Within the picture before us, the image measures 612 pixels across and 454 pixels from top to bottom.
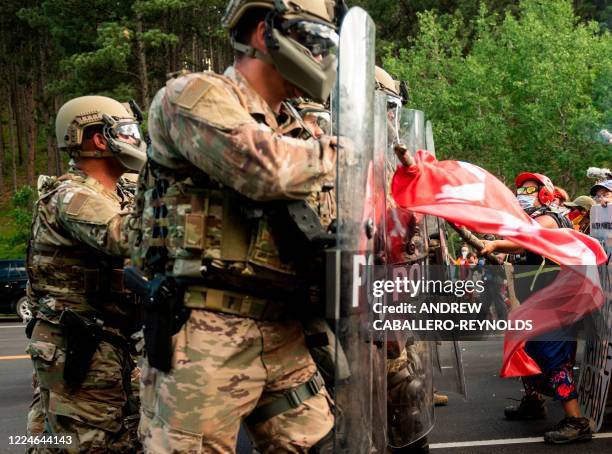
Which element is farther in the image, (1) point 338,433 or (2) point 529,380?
(2) point 529,380

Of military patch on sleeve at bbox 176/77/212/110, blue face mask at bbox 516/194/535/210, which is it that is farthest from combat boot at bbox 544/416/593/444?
military patch on sleeve at bbox 176/77/212/110

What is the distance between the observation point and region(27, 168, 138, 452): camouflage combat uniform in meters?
3.80

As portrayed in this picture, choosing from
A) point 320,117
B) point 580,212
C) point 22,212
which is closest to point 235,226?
point 320,117

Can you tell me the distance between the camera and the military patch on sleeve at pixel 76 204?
3.78 metres

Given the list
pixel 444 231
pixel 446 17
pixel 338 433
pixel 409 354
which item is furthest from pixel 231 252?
pixel 446 17

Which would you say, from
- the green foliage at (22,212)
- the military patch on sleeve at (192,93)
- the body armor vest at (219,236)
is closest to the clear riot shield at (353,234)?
the body armor vest at (219,236)

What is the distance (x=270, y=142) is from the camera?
97.0 inches

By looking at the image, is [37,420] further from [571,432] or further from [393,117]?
[571,432]

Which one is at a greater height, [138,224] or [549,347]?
[138,224]

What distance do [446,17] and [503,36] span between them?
7.31 m

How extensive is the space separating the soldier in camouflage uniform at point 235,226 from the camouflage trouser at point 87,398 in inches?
47.9

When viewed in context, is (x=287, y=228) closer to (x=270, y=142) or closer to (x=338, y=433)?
(x=270, y=142)

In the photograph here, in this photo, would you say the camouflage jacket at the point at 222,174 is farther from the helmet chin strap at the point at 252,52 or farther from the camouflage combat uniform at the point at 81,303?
the camouflage combat uniform at the point at 81,303

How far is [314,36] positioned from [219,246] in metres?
0.71
